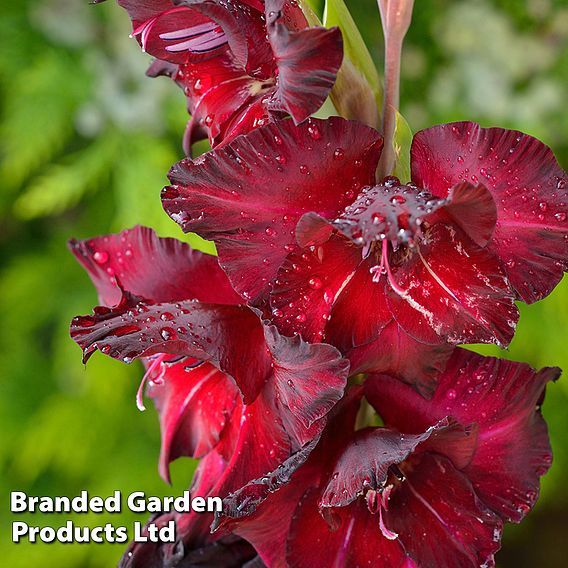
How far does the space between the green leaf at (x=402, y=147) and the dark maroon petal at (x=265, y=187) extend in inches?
1.6

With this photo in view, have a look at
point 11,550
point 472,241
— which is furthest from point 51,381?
point 472,241

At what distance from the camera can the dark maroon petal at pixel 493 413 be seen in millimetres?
521

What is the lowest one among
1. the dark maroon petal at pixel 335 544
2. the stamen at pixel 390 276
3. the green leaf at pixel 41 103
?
the green leaf at pixel 41 103

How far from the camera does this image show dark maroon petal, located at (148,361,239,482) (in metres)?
0.56

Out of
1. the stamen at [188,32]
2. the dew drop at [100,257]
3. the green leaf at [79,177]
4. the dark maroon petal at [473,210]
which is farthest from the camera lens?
the green leaf at [79,177]

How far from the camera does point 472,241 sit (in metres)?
0.45

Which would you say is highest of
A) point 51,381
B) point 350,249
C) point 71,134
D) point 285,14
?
point 285,14

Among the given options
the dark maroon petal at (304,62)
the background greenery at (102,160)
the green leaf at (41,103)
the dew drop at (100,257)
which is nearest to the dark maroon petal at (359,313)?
the dark maroon petal at (304,62)

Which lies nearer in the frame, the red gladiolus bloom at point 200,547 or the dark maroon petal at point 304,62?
the dark maroon petal at point 304,62

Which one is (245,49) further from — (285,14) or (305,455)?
(305,455)

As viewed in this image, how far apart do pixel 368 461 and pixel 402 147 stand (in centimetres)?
19

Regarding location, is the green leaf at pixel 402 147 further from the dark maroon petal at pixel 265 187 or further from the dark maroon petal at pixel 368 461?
the dark maroon petal at pixel 368 461

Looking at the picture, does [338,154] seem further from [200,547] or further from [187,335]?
[200,547]

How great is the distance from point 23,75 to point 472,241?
Result: 1.34 metres
